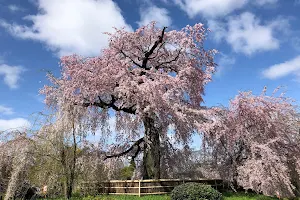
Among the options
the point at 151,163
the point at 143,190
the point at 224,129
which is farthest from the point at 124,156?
the point at 224,129

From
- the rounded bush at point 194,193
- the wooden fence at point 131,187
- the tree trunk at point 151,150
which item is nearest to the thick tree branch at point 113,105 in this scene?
the tree trunk at point 151,150

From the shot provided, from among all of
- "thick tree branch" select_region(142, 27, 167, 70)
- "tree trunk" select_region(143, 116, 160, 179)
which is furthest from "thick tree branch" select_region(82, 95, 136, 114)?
"thick tree branch" select_region(142, 27, 167, 70)

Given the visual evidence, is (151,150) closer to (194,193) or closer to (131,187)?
(131,187)

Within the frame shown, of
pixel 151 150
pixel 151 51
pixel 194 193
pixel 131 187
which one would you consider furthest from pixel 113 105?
pixel 194 193

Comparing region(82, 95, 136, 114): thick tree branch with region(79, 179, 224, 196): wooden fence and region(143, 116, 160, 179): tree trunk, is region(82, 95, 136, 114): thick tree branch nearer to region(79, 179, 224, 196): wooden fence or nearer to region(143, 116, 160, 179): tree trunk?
region(143, 116, 160, 179): tree trunk

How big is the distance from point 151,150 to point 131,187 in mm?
2993

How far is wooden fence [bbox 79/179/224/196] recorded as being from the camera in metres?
18.4

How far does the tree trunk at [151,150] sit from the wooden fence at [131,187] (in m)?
1.26

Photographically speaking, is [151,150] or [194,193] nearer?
[194,193]

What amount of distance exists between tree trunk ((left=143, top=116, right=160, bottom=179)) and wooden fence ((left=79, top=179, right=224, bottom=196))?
49.4 inches

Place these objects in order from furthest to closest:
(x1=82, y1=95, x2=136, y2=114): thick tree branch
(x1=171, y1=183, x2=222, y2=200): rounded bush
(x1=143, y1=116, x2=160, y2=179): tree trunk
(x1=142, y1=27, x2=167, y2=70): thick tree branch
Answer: (x1=142, y1=27, x2=167, y2=70): thick tree branch → (x1=82, y1=95, x2=136, y2=114): thick tree branch → (x1=143, y1=116, x2=160, y2=179): tree trunk → (x1=171, y1=183, x2=222, y2=200): rounded bush

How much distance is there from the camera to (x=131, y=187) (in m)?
18.8

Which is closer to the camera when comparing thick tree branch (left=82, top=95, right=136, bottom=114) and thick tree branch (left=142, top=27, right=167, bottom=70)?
thick tree branch (left=82, top=95, right=136, bottom=114)

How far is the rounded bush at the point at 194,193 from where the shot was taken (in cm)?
1529
